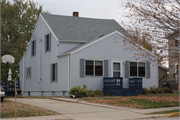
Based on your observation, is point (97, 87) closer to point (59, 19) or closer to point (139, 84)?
point (139, 84)

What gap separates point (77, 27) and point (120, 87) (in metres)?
7.75

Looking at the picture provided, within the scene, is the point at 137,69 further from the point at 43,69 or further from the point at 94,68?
the point at 43,69

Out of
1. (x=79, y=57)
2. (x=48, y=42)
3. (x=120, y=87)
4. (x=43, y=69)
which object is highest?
(x=48, y=42)

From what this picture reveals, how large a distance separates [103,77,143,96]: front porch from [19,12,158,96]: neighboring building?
0.60m

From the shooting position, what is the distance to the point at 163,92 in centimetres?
2311

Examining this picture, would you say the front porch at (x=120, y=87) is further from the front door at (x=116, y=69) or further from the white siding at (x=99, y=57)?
the front door at (x=116, y=69)

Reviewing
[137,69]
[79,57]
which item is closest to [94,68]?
[79,57]

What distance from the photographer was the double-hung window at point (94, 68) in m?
21.6

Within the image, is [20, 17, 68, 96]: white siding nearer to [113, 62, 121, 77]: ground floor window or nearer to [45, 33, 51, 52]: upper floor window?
[45, 33, 51, 52]: upper floor window

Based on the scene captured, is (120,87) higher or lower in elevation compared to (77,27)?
lower

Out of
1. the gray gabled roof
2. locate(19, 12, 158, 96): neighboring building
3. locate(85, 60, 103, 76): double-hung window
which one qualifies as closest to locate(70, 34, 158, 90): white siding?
locate(19, 12, 158, 96): neighboring building

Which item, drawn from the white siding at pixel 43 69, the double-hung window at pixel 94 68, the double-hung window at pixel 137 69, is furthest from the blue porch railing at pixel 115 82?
the white siding at pixel 43 69

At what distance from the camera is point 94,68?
2180cm

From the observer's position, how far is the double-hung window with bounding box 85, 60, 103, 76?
2161 cm
